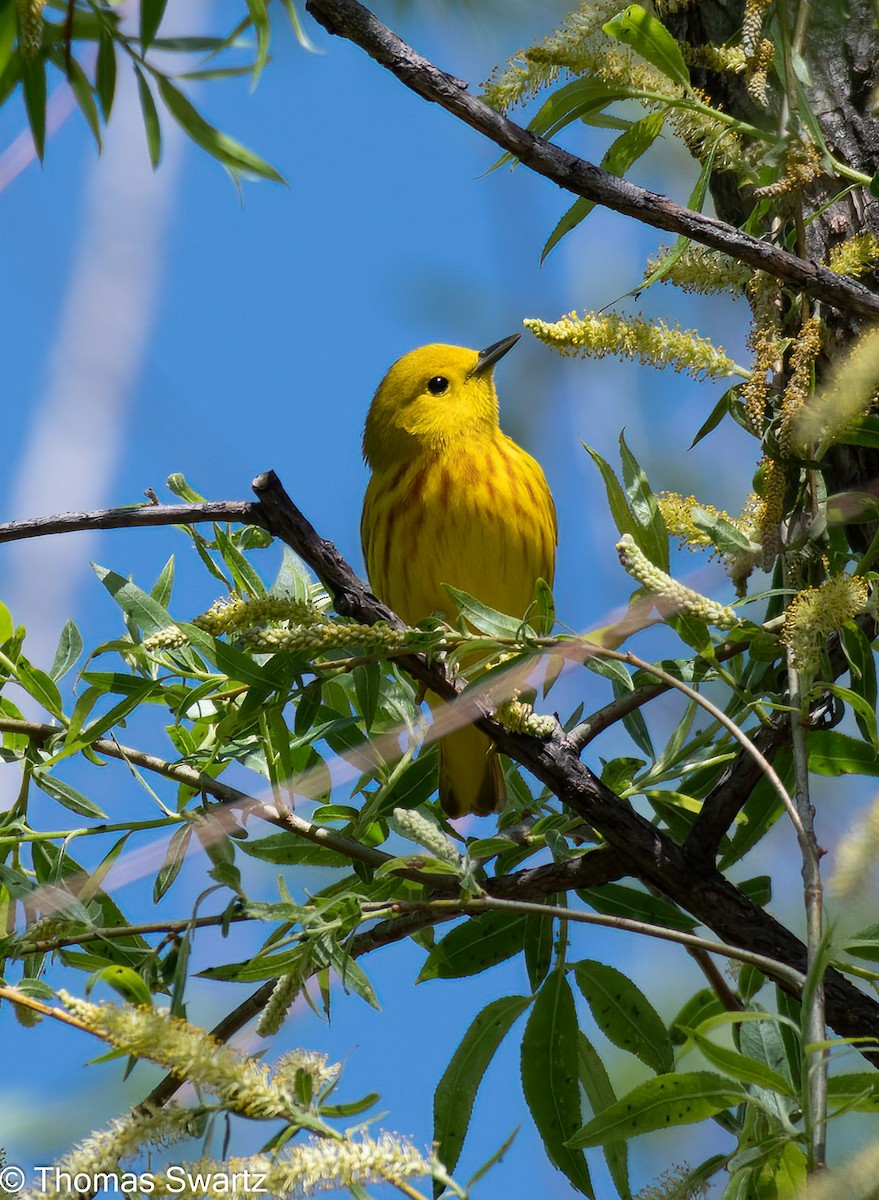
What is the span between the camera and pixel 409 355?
12.5 feet

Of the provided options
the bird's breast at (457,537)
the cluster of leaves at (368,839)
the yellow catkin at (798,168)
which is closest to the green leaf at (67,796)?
the cluster of leaves at (368,839)

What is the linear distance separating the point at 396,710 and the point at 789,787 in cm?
59

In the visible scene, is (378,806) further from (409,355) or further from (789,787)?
(409,355)

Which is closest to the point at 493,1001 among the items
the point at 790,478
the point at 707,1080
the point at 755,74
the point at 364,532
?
the point at 707,1080

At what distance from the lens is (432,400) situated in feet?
12.1

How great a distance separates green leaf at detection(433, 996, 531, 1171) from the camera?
5.77 ft

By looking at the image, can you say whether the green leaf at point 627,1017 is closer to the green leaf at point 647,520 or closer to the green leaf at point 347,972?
the green leaf at point 347,972

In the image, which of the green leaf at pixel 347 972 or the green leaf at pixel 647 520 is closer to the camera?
the green leaf at pixel 347 972

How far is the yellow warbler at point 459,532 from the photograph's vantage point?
3158 millimetres

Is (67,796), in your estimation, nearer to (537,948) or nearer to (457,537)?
(537,948)

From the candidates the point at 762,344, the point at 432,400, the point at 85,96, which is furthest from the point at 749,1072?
the point at 432,400

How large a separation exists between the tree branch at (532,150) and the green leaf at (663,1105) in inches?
39.2

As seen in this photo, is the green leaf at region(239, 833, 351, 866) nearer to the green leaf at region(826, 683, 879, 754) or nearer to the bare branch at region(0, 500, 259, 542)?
the bare branch at region(0, 500, 259, 542)

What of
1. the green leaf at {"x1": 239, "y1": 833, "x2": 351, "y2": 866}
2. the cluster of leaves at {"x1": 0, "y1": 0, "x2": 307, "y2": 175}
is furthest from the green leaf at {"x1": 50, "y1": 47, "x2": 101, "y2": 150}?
the green leaf at {"x1": 239, "y1": 833, "x2": 351, "y2": 866}
